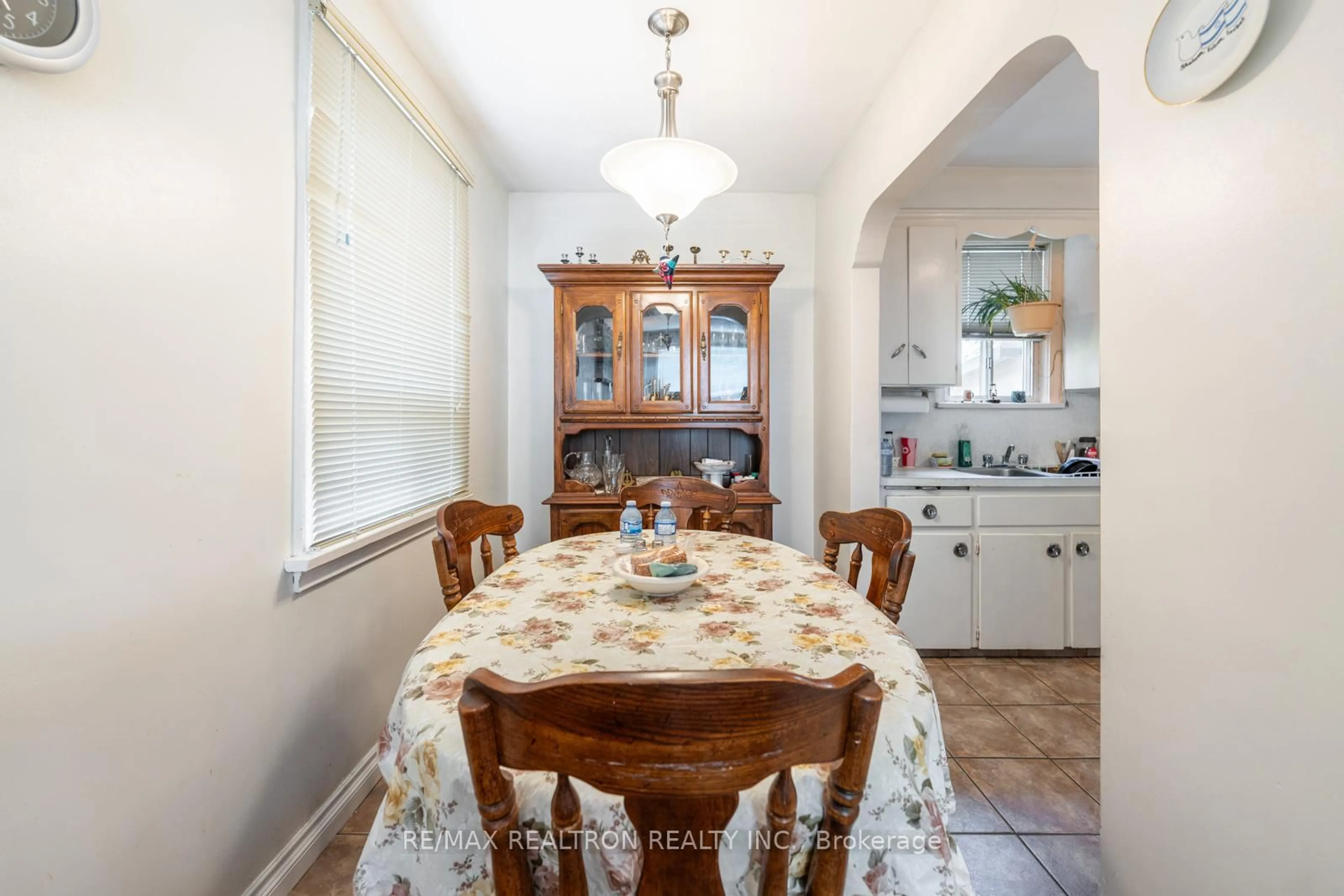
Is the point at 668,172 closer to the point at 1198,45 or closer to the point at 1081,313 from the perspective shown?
the point at 1198,45

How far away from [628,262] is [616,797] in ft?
9.87

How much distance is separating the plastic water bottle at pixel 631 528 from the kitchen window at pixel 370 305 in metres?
0.79

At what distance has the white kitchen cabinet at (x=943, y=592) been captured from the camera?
8.62ft

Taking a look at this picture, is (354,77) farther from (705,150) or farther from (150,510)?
(150,510)

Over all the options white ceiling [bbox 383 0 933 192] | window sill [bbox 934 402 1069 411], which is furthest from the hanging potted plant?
white ceiling [bbox 383 0 933 192]

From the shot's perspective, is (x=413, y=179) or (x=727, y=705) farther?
(x=413, y=179)

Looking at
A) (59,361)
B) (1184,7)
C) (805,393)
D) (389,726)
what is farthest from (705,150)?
(805,393)

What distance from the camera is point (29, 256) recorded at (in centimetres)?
80

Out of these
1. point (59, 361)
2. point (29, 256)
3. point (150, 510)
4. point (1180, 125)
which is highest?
point (1180, 125)

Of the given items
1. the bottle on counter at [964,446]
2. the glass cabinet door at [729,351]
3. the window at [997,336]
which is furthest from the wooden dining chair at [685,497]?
the window at [997,336]

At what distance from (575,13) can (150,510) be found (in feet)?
6.03

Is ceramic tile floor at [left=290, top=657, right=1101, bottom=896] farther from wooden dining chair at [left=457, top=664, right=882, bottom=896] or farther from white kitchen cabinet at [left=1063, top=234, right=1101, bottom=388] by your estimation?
white kitchen cabinet at [left=1063, top=234, right=1101, bottom=388]

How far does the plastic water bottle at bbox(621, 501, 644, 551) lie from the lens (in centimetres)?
176

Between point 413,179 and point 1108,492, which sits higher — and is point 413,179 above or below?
above
